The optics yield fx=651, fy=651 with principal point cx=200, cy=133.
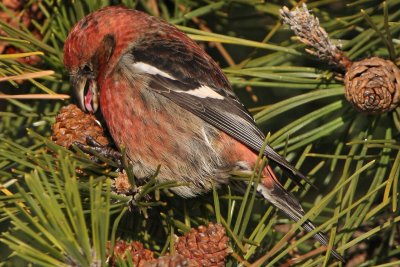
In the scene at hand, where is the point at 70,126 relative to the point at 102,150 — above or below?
above

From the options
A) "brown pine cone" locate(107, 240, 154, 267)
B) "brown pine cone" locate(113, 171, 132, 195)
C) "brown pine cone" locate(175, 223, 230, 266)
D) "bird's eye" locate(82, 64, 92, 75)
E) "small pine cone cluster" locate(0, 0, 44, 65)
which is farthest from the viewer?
"bird's eye" locate(82, 64, 92, 75)

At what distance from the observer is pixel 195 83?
3.16m

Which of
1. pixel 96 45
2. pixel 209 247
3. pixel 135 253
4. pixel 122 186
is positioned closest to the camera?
pixel 209 247

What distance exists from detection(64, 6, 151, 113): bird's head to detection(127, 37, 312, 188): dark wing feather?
11 cm

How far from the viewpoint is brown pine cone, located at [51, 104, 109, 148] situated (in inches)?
97.3

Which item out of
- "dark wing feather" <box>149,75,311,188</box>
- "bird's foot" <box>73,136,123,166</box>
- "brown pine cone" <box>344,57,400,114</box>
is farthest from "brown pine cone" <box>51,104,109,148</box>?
"brown pine cone" <box>344,57,400,114</box>

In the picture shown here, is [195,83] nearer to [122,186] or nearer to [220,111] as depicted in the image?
[220,111]

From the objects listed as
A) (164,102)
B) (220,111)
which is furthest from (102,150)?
(220,111)

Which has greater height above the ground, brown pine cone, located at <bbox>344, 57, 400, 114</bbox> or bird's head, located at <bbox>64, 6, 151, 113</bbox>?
brown pine cone, located at <bbox>344, 57, 400, 114</bbox>

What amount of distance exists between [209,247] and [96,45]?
1506 millimetres

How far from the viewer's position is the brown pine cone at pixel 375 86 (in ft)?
8.07

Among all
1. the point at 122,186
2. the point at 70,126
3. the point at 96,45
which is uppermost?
the point at 96,45

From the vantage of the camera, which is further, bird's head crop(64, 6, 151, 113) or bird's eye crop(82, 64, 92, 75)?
bird's eye crop(82, 64, 92, 75)

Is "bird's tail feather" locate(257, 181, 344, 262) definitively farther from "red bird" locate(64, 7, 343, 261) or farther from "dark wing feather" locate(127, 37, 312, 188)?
"dark wing feather" locate(127, 37, 312, 188)
